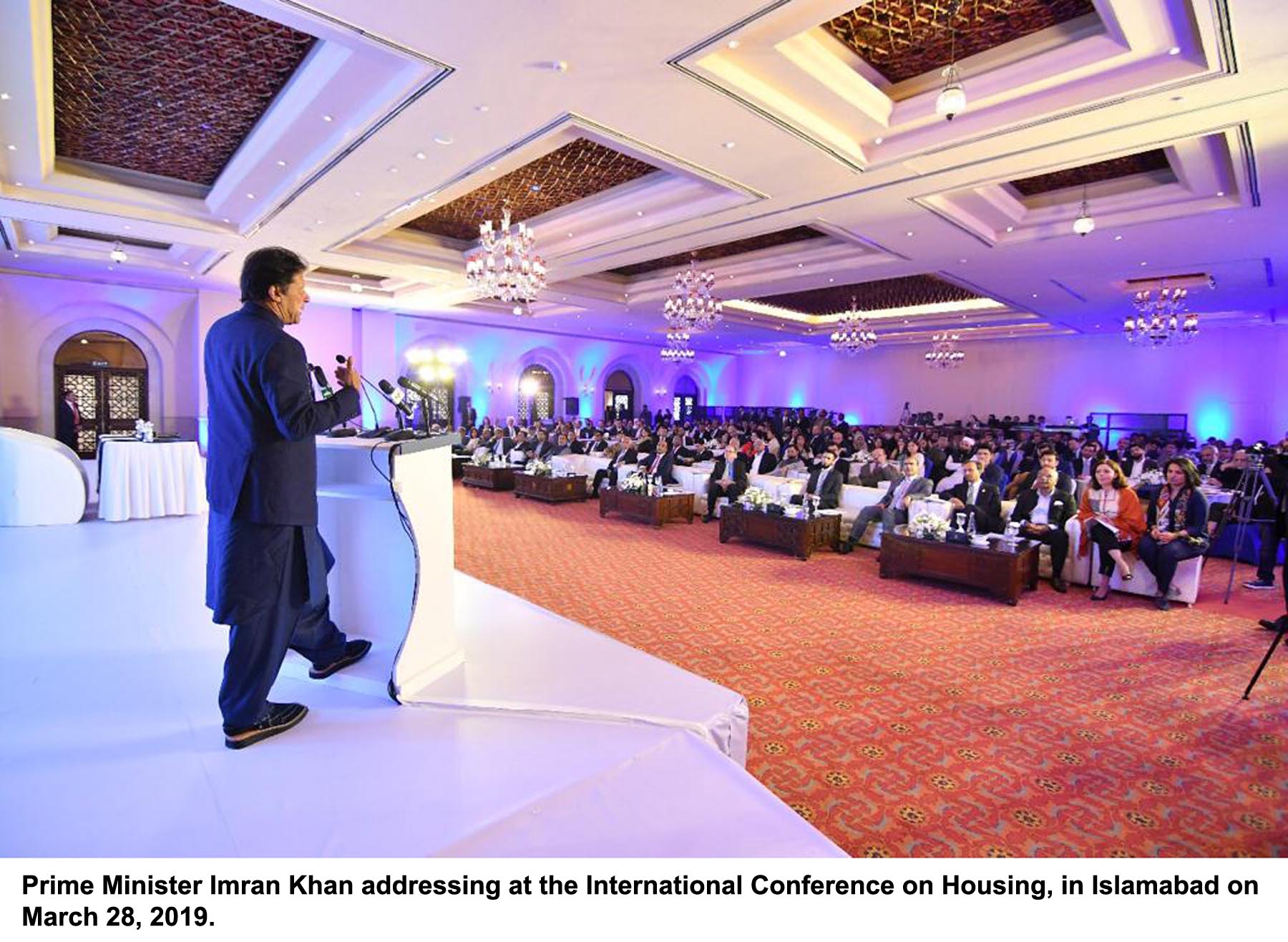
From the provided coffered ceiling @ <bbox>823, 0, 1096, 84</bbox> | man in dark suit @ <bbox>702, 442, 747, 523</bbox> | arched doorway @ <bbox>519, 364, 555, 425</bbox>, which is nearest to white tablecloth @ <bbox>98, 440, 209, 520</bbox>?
man in dark suit @ <bbox>702, 442, 747, 523</bbox>

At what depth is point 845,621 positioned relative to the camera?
4695mm

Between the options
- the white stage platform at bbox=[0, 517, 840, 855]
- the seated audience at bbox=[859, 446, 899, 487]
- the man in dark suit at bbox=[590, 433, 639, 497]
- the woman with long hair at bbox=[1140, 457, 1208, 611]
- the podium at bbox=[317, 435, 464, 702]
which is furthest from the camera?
the man in dark suit at bbox=[590, 433, 639, 497]

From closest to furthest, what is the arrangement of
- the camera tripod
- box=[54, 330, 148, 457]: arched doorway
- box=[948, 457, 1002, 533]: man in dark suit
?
the camera tripod, box=[948, 457, 1002, 533]: man in dark suit, box=[54, 330, 148, 457]: arched doorway

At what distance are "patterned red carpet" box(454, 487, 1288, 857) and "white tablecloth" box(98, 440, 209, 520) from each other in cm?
321

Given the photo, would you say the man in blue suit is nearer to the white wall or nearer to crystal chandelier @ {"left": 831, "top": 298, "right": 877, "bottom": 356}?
crystal chandelier @ {"left": 831, "top": 298, "right": 877, "bottom": 356}

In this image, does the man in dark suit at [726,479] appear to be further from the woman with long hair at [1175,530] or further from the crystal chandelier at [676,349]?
the woman with long hair at [1175,530]

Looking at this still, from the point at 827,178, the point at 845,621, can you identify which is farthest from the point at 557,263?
the point at 845,621

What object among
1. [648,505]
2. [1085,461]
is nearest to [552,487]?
[648,505]

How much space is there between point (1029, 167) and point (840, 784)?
19.0ft

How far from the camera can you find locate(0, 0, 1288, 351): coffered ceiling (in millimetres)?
4078

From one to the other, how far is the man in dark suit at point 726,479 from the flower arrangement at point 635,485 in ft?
3.24

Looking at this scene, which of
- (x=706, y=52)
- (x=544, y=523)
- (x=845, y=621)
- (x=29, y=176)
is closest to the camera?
(x=706, y=52)
